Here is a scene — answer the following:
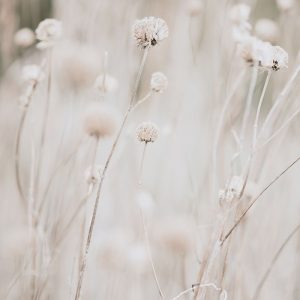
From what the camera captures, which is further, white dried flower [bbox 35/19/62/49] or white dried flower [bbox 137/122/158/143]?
white dried flower [bbox 35/19/62/49]

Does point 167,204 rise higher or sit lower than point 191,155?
lower

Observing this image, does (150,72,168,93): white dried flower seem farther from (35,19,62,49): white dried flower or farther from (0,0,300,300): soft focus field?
(35,19,62,49): white dried flower

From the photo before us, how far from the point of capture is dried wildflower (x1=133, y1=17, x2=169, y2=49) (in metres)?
0.61

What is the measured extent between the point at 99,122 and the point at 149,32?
158 mm

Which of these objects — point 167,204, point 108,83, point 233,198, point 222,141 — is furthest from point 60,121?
point 233,198

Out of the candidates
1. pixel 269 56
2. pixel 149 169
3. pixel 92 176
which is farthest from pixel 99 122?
pixel 149 169

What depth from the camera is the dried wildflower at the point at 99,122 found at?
705 mm

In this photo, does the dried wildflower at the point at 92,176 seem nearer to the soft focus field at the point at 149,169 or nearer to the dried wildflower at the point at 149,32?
the soft focus field at the point at 149,169

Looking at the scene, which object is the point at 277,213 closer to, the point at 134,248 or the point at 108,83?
the point at 134,248

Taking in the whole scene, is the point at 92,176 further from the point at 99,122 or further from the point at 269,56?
the point at 269,56

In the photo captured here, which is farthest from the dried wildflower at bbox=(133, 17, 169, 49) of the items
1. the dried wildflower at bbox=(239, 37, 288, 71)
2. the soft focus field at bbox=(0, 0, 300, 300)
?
the dried wildflower at bbox=(239, 37, 288, 71)

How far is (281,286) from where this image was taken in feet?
3.63

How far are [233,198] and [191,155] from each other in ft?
3.50

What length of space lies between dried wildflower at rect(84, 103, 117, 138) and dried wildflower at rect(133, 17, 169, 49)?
14 centimetres
